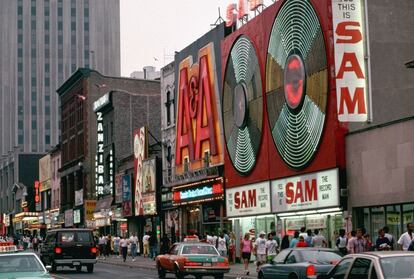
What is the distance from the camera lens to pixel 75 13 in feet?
585

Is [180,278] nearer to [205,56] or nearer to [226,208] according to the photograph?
[226,208]

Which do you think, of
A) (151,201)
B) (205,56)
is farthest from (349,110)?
(151,201)

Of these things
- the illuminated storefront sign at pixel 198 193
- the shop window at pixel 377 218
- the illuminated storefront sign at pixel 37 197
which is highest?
the illuminated storefront sign at pixel 37 197

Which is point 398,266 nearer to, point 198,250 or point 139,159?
point 198,250

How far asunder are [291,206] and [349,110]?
7026 mm

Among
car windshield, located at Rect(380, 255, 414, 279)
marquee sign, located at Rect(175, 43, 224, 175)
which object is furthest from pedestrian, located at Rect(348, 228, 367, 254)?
marquee sign, located at Rect(175, 43, 224, 175)

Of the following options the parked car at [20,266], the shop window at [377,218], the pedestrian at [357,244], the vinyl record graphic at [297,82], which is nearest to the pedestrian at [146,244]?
the vinyl record graphic at [297,82]

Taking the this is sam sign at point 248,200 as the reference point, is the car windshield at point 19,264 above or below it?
below

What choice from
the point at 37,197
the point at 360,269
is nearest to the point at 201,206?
the point at 360,269

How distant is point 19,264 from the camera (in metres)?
18.7

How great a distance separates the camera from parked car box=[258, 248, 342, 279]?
72.3 feet

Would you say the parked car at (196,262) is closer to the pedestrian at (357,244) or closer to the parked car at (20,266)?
the pedestrian at (357,244)

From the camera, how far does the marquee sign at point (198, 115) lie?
48969 millimetres

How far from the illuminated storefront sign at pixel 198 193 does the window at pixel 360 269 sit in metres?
33.8
